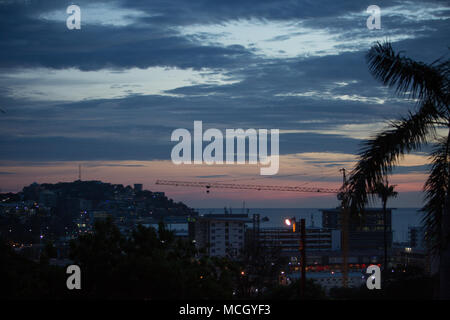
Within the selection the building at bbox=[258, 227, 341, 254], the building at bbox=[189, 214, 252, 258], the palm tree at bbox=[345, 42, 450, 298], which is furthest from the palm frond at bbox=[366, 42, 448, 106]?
the building at bbox=[258, 227, 341, 254]

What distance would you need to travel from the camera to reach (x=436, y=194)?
7.31m

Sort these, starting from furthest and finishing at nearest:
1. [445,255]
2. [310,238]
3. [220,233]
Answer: [310,238] < [220,233] < [445,255]

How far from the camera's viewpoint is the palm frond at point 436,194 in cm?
723

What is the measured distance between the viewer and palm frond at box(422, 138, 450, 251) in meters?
7.23

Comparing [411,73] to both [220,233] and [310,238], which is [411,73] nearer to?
[220,233]

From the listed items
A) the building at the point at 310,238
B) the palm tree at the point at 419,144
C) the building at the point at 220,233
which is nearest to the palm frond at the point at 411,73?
the palm tree at the point at 419,144

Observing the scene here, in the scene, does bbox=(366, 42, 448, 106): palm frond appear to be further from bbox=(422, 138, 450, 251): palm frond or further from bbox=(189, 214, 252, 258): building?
bbox=(189, 214, 252, 258): building

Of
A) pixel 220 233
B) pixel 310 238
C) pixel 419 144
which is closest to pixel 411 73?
pixel 419 144

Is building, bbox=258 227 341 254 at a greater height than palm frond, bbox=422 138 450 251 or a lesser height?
lesser

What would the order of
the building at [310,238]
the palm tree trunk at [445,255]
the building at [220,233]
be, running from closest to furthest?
the palm tree trunk at [445,255], the building at [220,233], the building at [310,238]

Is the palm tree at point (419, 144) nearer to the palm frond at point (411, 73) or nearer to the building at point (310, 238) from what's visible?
the palm frond at point (411, 73)
